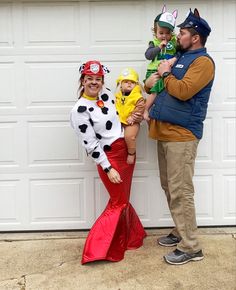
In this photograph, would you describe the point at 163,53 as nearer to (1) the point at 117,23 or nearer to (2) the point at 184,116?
(2) the point at 184,116

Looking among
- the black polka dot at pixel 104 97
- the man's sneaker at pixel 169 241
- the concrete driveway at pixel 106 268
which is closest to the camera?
the concrete driveway at pixel 106 268

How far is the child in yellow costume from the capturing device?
3.71m

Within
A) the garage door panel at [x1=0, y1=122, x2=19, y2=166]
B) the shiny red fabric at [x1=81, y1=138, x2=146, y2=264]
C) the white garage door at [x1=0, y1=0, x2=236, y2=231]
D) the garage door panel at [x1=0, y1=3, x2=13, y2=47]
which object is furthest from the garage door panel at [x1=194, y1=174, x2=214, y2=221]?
the garage door panel at [x1=0, y1=3, x2=13, y2=47]

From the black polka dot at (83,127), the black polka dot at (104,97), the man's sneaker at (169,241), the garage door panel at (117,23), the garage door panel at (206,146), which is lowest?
the man's sneaker at (169,241)

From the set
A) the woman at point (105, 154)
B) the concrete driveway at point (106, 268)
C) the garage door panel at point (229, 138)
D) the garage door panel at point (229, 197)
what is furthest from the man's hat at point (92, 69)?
the garage door panel at point (229, 197)

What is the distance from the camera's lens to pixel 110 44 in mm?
4160

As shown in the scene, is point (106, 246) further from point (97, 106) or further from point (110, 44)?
point (110, 44)

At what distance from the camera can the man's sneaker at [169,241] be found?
4.04m

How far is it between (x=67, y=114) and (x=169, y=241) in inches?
56.1

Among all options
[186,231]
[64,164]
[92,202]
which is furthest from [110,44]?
[186,231]

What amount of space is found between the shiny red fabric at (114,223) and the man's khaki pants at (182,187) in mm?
358

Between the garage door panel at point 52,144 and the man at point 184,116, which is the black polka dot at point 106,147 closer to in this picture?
the man at point 184,116

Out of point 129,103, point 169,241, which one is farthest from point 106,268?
point 129,103

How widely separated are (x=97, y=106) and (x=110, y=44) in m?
0.79
